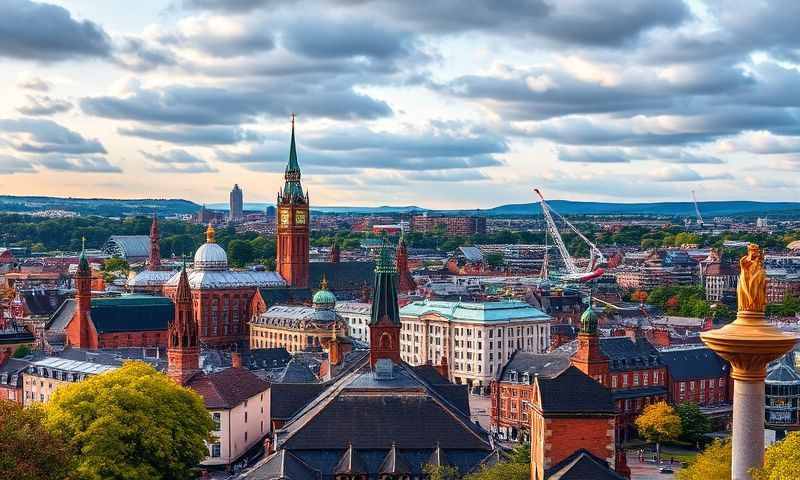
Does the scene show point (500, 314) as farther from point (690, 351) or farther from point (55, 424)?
point (55, 424)

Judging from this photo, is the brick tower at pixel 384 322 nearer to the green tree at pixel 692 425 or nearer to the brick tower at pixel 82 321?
the green tree at pixel 692 425

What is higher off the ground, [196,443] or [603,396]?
[603,396]

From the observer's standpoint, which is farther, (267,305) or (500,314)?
(267,305)

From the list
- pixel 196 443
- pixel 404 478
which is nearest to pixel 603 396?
pixel 404 478

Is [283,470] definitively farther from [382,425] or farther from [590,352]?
[590,352]

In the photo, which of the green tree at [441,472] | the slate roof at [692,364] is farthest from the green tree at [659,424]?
the green tree at [441,472]

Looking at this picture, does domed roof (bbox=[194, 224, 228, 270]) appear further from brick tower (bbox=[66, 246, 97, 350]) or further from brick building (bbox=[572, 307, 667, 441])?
brick building (bbox=[572, 307, 667, 441])

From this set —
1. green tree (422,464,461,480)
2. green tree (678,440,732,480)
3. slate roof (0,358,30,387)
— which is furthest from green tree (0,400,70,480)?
slate roof (0,358,30,387)
